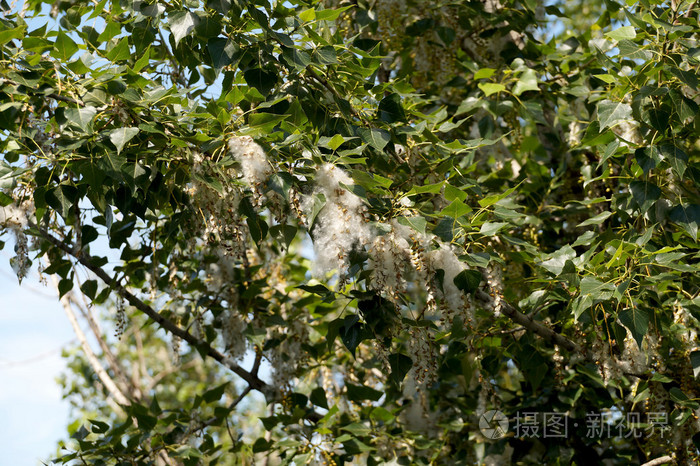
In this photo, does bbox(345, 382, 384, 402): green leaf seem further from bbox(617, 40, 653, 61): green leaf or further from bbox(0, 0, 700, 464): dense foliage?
bbox(617, 40, 653, 61): green leaf

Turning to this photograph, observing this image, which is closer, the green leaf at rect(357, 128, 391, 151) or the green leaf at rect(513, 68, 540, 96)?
the green leaf at rect(357, 128, 391, 151)

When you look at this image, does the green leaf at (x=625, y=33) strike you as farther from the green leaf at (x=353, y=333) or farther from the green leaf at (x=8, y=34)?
the green leaf at (x=8, y=34)

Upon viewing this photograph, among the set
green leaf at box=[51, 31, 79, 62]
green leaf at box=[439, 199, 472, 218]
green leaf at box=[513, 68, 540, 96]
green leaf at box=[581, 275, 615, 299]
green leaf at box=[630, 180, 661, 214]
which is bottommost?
green leaf at box=[581, 275, 615, 299]

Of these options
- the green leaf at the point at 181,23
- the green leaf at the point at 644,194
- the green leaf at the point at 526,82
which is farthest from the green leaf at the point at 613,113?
the green leaf at the point at 181,23

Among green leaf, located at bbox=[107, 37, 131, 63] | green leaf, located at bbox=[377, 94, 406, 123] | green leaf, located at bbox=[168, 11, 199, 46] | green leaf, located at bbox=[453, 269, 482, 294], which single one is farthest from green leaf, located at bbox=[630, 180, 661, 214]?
green leaf, located at bbox=[107, 37, 131, 63]

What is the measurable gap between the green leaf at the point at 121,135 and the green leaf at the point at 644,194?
1406 millimetres

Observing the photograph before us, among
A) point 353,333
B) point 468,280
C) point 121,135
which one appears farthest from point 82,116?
point 468,280

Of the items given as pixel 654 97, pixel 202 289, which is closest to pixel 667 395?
pixel 654 97

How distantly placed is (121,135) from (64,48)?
31 centimetres

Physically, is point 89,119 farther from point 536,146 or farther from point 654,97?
point 536,146

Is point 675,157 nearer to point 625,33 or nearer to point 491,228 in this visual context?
point 625,33

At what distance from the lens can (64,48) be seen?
1727mm

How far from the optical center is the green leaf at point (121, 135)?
1593 mm

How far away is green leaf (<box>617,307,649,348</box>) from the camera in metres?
1.75
